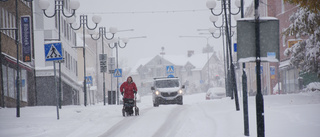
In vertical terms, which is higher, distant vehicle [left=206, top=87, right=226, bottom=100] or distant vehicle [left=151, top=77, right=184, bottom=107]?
distant vehicle [left=151, top=77, right=184, bottom=107]

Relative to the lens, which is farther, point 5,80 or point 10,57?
point 5,80

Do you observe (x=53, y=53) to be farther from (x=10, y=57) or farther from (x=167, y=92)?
(x=167, y=92)

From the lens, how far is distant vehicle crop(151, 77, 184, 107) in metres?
25.8

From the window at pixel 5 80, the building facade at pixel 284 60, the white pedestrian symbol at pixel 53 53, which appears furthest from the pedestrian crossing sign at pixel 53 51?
the building facade at pixel 284 60

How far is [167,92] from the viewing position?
25.9 m

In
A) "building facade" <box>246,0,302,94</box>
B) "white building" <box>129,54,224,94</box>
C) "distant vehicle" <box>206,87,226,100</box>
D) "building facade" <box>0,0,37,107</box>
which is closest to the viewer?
"building facade" <box>0,0,37,107</box>

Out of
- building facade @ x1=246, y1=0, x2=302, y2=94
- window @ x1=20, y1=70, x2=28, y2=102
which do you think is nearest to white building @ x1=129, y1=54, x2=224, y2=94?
building facade @ x1=246, y1=0, x2=302, y2=94

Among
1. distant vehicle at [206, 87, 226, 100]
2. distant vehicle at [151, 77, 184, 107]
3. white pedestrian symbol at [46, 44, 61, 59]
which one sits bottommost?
distant vehicle at [206, 87, 226, 100]

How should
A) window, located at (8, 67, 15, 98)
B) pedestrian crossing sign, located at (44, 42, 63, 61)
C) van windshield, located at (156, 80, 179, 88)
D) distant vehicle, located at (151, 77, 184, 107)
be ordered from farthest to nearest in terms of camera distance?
window, located at (8, 67, 15, 98), van windshield, located at (156, 80, 179, 88), distant vehicle, located at (151, 77, 184, 107), pedestrian crossing sign, located at (44, 42, 63, 61)

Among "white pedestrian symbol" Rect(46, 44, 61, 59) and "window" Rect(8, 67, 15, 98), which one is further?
"window" Rect(8, 67, 15, 98)

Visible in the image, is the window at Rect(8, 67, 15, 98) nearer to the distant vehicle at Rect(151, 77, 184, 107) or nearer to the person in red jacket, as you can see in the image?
the distant vehicle at Rect(151, 77, 184, 107)

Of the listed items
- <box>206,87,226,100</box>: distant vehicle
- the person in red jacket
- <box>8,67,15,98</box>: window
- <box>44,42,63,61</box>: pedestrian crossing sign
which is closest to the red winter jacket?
the person in red jacket

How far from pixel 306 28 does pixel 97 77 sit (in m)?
65.2

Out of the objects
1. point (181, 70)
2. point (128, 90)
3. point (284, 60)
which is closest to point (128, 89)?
point (128, 90)
